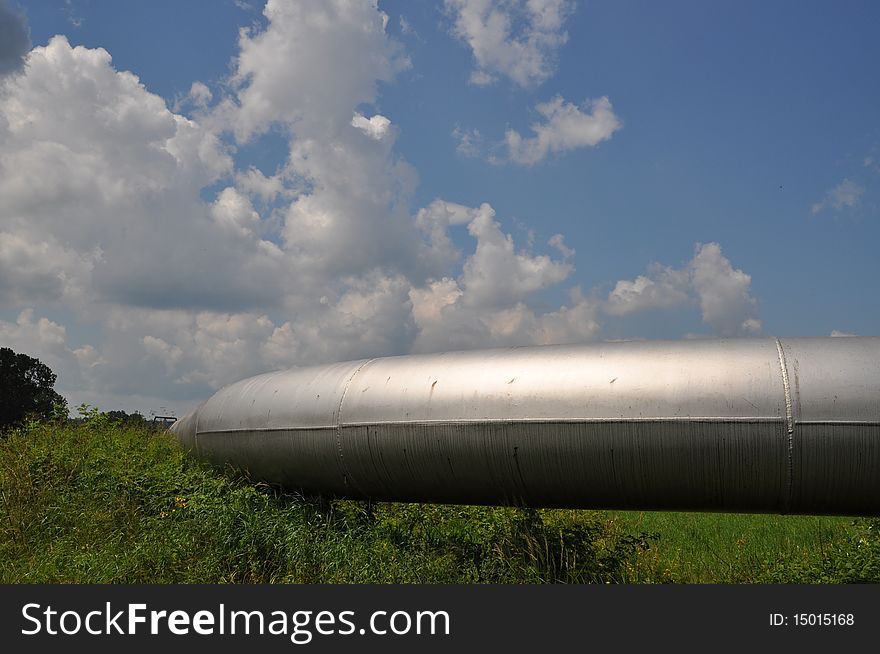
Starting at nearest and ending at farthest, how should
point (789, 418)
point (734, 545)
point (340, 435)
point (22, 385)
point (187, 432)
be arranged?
point (789, 418) < point (340, 435) < point (187, 432) < point (734, 545) < point (22, 385)

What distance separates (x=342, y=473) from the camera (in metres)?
6.95

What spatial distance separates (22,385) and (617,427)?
2634 centimetres

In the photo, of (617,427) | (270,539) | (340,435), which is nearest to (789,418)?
(617,427)

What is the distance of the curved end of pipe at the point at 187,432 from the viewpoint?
871 centimetres

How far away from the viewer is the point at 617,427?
571 cm

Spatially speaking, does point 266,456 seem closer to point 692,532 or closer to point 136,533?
point 136,533

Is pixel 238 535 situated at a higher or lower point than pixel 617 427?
lower

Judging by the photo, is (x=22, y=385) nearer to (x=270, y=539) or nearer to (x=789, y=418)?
(x=270, y=539)

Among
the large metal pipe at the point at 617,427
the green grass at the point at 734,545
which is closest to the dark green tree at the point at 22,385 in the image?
the green grass at the point at 734,545

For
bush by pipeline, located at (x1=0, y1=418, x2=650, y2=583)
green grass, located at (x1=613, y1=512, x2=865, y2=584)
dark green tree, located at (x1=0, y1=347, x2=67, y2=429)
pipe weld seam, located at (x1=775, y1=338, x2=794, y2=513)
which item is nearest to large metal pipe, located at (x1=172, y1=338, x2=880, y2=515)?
pipe weld seam, located at (x1=775, y1=338, x2=794, y2=513)

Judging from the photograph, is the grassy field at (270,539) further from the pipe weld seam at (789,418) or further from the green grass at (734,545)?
the pipe weld seam at (789,418)

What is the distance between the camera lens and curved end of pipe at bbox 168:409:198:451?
871cm

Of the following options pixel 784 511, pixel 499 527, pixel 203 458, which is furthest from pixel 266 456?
pixel 784 511

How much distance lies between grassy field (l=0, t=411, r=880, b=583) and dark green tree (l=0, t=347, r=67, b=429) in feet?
62.3
